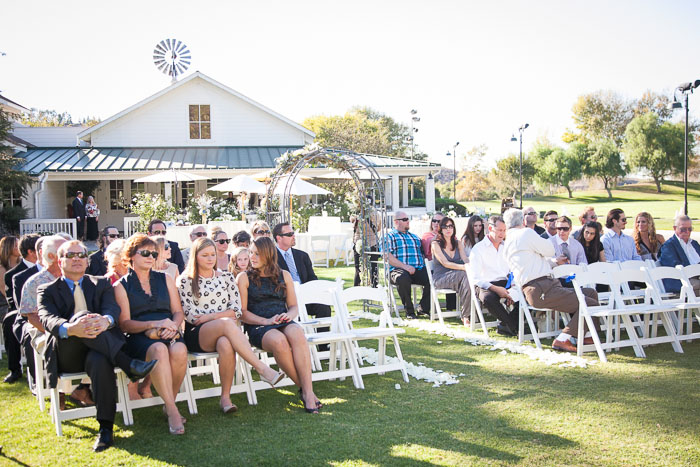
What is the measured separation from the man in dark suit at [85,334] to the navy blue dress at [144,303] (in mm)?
136

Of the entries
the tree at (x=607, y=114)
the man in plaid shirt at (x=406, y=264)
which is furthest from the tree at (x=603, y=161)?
the man in plaid shirt at (x=406, y=264)

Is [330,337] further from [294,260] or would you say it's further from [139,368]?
[294,260]

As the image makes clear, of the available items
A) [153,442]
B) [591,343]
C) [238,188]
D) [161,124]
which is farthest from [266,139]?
[153,442]

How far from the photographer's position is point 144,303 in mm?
5316

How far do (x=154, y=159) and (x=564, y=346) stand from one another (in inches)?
817

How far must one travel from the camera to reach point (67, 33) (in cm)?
2739

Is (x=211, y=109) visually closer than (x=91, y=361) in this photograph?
No

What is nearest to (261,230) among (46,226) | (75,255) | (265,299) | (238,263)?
(238,263)

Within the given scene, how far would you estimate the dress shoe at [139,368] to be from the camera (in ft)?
15.7

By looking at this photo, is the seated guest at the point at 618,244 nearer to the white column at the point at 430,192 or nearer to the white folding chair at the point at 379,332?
the white folding chair at the point at 379,332

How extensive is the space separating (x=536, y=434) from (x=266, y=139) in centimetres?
2389

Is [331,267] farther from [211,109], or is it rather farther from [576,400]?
[211,109]

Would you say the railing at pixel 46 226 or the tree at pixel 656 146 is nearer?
the railing at pixel 46 226

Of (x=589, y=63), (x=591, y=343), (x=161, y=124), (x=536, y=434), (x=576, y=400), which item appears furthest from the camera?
(x=589, y=63)
